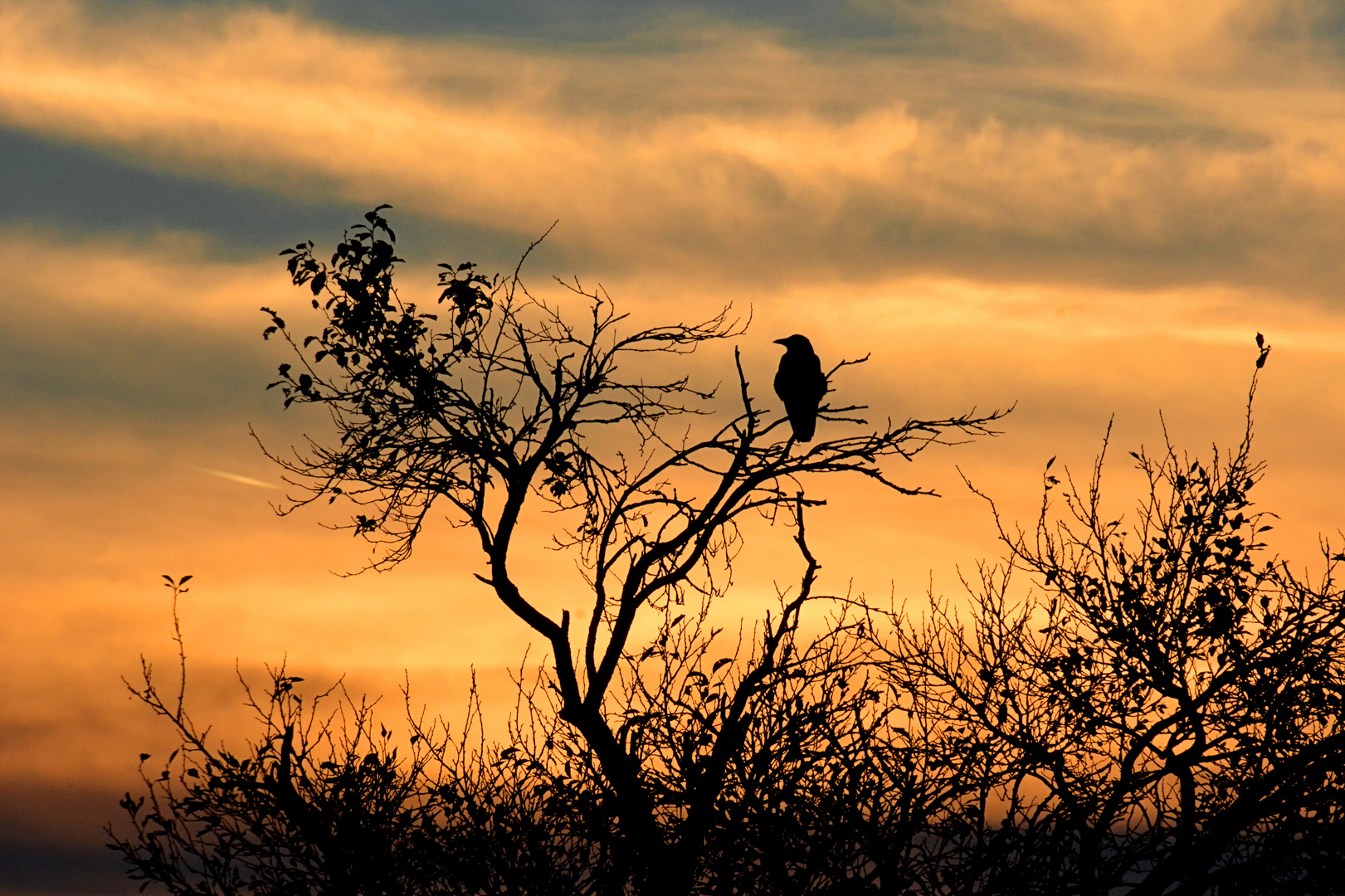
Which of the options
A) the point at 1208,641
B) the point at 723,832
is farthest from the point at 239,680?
the point at 1208,641

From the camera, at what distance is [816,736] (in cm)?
997

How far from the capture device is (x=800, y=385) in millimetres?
14297

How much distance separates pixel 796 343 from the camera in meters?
15.6

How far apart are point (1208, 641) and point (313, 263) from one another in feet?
29.1

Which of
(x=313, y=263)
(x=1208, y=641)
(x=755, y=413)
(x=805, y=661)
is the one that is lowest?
(x=805, y=661)

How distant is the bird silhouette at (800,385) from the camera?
1427 cm

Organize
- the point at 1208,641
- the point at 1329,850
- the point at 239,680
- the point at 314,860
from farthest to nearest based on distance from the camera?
the point at 1208,641
the point at 239,680
the point at 314,860
the point at 1329,850

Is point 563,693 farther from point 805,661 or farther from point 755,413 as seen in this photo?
point 755,413

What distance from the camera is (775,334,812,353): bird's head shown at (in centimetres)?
1552

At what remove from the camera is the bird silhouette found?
46.8 feet

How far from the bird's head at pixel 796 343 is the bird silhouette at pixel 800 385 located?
0.03 feet

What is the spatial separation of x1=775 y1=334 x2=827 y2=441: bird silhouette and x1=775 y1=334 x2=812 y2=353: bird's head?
0.03ft

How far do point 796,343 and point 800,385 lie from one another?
142 cm

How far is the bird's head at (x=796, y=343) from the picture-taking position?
15516 mm
